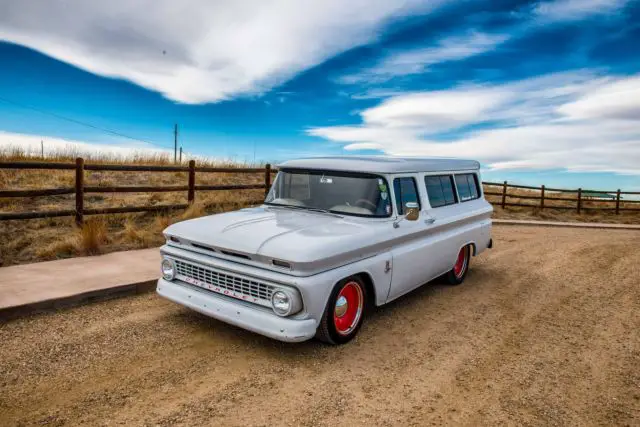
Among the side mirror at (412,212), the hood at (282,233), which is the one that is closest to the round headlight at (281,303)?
the hood at (282,233)

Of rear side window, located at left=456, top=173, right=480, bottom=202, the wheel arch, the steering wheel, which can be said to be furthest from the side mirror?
rear side window, located at left=456, top=173, right=480, bottom=202

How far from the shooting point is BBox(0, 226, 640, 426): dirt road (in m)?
3.40

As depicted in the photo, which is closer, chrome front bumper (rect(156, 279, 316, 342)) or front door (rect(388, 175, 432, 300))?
chrome front bumper (rect(156, 279, 316, 342))

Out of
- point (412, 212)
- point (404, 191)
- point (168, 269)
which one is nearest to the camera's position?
point (168, 269)

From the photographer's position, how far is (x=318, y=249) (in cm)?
398

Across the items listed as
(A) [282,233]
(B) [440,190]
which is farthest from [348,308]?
(B) [440,190]

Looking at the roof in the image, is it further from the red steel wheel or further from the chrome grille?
the chrome grille

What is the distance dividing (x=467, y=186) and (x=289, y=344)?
13.6ft

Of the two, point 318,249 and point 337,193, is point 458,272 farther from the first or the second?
point 318,249

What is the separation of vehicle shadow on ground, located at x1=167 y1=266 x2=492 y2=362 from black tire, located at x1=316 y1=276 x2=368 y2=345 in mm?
108

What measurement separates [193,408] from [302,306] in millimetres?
1160

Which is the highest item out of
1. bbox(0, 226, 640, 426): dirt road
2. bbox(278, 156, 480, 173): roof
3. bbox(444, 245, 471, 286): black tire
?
bbox(278, 156, 480, 173): roof

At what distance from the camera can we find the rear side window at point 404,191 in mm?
5234

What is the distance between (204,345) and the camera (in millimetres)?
4422
